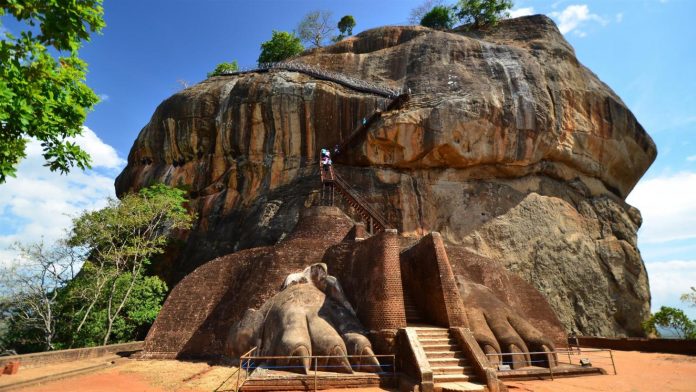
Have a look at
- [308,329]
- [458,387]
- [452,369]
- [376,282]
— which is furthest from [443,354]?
[308,329]

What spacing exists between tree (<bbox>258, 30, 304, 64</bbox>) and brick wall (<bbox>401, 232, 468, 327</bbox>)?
1364 inches

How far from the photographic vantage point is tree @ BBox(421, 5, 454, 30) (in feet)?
126

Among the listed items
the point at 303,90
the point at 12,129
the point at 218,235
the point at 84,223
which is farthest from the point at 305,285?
the point at 303,90

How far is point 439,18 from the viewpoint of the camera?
127 feet

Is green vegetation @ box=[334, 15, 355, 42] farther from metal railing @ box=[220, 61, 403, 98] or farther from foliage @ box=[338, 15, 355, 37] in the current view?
metal railing @ box=[220, 61, 403, 98]

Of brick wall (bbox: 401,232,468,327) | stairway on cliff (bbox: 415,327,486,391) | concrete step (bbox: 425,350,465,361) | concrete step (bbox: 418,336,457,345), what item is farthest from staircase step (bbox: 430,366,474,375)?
brick wall (bbox: 401,232,468,327)

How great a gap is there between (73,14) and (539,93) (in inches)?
935

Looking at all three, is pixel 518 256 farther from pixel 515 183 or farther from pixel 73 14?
pixel 73 14

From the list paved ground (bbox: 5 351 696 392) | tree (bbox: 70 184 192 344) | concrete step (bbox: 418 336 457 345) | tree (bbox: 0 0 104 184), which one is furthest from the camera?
tree (bbox: 70 184 192 344)

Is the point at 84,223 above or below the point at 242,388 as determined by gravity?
above

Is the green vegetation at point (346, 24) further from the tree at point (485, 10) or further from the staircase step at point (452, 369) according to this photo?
the staircase step at point (452, 369)

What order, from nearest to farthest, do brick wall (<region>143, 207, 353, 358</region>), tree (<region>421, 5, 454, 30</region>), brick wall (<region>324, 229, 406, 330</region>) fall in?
brick wall (<region>324, 229, 406, 330</region>) < brick wall (<region>143, 207, 353, 358</region>) < tree (<region>421, 5, 454, 30</region>)

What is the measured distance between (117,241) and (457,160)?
18.0 m

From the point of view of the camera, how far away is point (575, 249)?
74.2 feet
